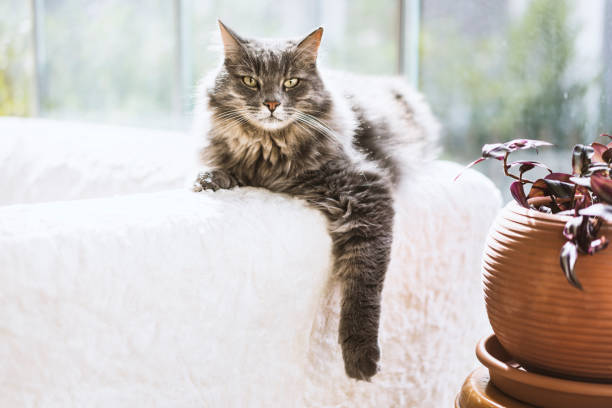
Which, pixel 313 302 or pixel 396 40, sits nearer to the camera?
pixel 313 302

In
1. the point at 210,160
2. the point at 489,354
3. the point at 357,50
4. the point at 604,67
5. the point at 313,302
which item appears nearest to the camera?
the point at 489,354

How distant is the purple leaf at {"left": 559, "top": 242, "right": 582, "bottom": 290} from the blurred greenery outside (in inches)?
36.9

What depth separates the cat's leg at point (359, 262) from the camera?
3.73 feet

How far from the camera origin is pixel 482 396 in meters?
0.86

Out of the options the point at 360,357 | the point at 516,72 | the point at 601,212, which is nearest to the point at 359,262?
the point at 360,357

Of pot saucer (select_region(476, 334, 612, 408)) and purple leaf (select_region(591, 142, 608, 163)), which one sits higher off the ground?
purple leaf (select_region(591, 142, 608, 163))

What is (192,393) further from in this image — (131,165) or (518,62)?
(518,62)

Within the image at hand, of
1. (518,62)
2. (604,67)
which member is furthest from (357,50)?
(604,67)

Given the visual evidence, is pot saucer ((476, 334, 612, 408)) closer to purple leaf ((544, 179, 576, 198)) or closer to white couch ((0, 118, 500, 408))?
purple leaf ((544, 179, 576, 198))

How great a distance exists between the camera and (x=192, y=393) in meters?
0.96

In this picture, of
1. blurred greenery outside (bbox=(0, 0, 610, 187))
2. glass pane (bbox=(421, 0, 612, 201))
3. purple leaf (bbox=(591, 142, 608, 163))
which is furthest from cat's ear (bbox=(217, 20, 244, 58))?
glass pane (bbox=(421, 0, 612, 201))

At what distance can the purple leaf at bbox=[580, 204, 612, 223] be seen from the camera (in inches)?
27.5

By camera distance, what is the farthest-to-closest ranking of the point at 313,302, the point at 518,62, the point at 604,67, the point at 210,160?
the point at 518,62 < the point at 604,67 < the point at 210,160 < the point at 313,302

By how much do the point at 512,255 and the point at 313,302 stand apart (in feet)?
1.41
